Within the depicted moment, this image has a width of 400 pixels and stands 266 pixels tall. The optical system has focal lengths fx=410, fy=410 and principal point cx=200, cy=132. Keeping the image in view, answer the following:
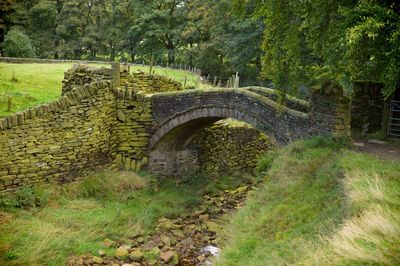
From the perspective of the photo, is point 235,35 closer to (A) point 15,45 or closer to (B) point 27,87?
(B) point 27,87

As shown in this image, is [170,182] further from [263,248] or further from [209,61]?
[209,61]

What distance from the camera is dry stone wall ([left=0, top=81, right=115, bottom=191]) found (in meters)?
10.8

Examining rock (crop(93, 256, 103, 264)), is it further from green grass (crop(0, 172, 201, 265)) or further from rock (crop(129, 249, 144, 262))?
rock (crop(129, 249, 144, 262))

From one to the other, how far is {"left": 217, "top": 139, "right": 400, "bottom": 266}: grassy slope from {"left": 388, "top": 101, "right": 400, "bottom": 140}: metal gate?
247cm

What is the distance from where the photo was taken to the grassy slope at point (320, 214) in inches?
161

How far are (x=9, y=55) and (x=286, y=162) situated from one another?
89.3 ft

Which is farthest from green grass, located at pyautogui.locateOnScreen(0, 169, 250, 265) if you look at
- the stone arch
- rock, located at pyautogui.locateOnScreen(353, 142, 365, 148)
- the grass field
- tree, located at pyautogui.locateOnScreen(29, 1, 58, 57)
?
tree, located at pyautogui.locateOnScreen(29, 1, 58, 57)

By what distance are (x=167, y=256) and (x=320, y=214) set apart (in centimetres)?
501

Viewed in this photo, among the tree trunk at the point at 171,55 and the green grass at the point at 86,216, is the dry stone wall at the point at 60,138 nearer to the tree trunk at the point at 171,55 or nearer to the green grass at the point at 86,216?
the green grass at the point at 86,216

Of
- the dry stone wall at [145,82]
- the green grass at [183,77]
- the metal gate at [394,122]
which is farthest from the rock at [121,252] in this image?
the green grass at [183,77]

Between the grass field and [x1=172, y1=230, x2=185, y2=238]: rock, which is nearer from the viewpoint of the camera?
[x1=172, y1=230, x2=185, y2=238]: rock

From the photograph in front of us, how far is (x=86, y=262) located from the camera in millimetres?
9234

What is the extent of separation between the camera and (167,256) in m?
10.1

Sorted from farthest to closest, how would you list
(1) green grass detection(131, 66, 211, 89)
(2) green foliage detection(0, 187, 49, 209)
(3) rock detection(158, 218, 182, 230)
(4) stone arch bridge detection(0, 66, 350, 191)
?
1. (1) green grass detection(131, 66, 211, 89)
2. (3) rock detection(158, 218, 182, 230)
3. (4) stone arch bridge detection(0, 66, 350, 191)
4. (2) green foliage detection(0, 187, 49, 209)
